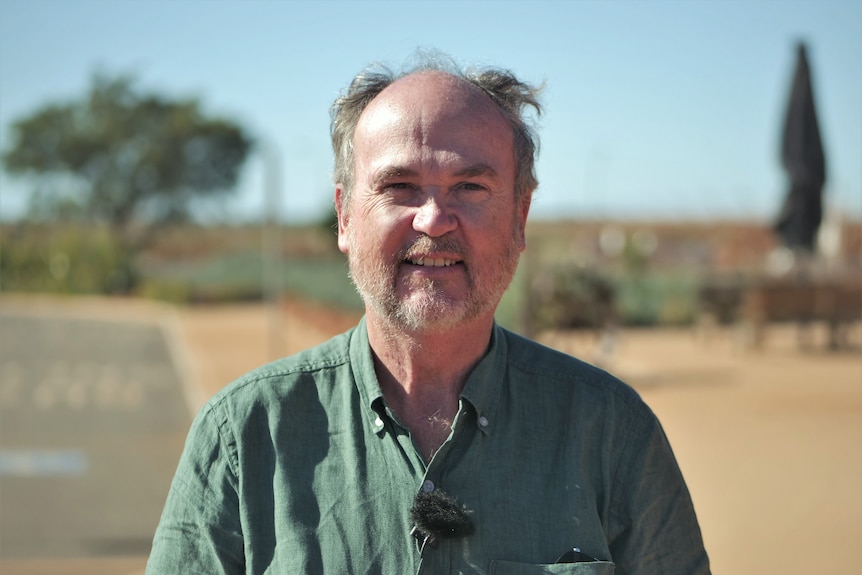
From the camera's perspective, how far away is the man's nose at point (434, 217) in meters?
1.70

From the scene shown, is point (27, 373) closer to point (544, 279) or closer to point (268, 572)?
point (544, 279)

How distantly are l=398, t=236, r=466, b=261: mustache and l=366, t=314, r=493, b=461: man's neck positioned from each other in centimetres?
15

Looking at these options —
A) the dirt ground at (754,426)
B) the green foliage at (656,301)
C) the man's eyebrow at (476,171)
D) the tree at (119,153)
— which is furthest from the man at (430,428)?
the tree at (119,153)

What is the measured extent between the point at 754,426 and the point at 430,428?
7247 millimetres

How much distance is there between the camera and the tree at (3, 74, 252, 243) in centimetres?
4769

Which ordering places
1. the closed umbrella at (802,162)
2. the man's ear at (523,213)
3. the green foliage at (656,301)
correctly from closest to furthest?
the man's ear at (523,213) < the closed umbrella at (802,162) < the green foliage at (656,301)

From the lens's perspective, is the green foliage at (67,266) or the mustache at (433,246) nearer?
the mustache at (433,246)

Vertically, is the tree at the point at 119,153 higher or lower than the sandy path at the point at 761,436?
higher

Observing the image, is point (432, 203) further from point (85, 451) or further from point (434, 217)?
point (85, 451)

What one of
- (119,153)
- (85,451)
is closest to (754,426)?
(85,451)

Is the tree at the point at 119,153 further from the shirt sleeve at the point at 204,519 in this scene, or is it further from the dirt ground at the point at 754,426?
the shirt sleeve at the point at 204,519

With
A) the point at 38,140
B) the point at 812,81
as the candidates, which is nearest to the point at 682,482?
the point at 812,81

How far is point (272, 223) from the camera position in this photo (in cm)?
1106

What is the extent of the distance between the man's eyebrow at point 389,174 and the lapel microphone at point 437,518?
1.82 feet
